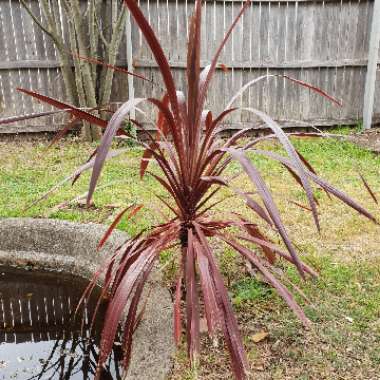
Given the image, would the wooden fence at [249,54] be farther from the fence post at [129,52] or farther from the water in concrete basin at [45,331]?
the water in concrete basin at [45,331]

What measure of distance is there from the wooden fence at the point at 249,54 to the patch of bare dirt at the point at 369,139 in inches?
16.5

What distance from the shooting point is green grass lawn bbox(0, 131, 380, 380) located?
1.64m

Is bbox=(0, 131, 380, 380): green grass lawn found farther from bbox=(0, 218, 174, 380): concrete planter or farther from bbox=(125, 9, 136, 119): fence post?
bbox=(125, 9, 136, 119): fence post

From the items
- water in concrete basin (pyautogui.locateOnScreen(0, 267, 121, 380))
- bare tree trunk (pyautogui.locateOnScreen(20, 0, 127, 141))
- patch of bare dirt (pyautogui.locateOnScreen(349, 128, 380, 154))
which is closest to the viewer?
water in concrete basin (pyautogui.locateOnScreen(0, 267, 121, 380))

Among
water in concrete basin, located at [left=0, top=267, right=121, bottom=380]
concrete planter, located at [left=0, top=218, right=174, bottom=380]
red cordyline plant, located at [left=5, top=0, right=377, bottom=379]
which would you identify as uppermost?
red cordyline plant, located at [left=5, top=0, right=377, bottom=379]

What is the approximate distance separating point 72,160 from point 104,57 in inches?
58.1

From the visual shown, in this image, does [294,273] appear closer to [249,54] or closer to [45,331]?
[45,331]

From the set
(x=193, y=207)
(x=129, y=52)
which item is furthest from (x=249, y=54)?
(x=193, y=207)

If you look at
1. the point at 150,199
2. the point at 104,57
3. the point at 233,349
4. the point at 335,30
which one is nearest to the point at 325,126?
the point at 335,30

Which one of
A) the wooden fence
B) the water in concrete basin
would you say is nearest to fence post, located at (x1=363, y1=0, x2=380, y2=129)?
the wooden fence

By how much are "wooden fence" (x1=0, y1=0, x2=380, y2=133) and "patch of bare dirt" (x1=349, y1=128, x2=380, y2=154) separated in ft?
1.37

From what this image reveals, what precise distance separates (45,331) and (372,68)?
499 cm

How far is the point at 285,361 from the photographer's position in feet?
5.42

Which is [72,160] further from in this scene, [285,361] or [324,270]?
[285,361]
